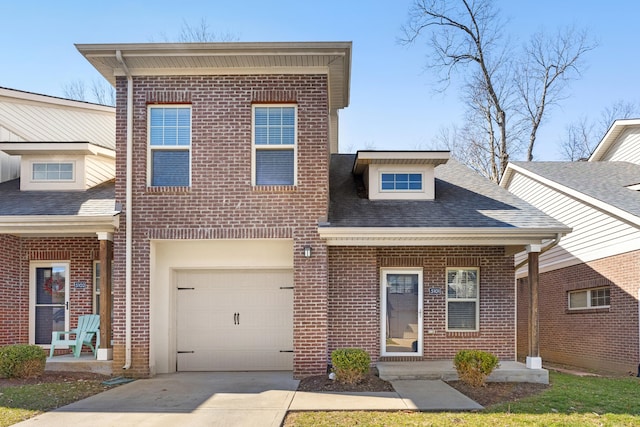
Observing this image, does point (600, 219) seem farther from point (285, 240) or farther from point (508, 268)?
point (285, 240)

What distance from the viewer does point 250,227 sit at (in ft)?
34.8

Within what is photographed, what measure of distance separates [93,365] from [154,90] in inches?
206

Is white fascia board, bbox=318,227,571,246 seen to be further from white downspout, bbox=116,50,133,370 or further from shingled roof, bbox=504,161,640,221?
white downspout, bbox=116,50,133,370

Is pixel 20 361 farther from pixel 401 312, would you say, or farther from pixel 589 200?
pixel 589 200

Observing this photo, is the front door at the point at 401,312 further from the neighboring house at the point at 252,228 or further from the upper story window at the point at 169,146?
the upper story window at the point at 169,146

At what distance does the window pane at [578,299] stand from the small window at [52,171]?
498 inches

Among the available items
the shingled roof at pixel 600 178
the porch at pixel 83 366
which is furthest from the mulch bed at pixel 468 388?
the shingled roof at pixel 600 178

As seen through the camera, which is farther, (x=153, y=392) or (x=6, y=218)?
(x=6, y=218)

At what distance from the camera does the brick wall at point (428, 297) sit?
11.7m

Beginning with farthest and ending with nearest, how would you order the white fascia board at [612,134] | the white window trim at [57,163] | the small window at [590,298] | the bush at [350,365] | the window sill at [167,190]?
1. the white fascia board at [612,134]
2. the small window at [590,298]
3. the white window trim at [57,163]
4. the window sill at [167,190]
5. the bush at [350,365]

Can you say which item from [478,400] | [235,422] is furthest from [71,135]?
[478,400]

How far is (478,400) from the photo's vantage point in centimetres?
860

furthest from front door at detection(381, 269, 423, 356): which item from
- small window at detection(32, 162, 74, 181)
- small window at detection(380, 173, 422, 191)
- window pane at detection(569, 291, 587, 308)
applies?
small window at detection(32, 162, 74, 181)

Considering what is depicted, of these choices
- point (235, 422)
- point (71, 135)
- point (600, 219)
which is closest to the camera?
point (235, 422)
